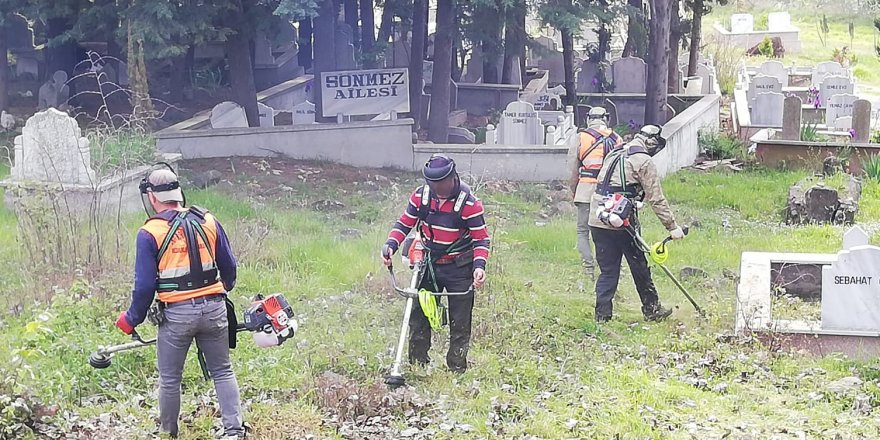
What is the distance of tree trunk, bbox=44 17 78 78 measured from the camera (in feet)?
64.2

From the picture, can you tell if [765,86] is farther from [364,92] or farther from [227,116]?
[227,116]

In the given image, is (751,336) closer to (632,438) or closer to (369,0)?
(632,438)

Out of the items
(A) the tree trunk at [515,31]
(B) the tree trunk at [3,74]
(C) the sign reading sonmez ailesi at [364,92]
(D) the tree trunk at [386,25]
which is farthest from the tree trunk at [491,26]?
(B) the tree trunk at [3,74]

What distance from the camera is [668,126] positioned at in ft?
61.5

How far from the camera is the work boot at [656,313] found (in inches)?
382

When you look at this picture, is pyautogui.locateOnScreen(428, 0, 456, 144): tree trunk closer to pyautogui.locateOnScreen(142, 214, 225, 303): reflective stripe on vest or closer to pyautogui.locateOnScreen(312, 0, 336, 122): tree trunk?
pyautogui.locateOnScreen(312, 0, 336, 122): tree trunk

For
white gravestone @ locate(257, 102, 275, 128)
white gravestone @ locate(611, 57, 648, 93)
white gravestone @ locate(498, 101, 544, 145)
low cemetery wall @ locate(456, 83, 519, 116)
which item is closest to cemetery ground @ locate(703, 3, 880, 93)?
white gravestone @ locate(611, 57, 648, 93)

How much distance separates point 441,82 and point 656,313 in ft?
35.4

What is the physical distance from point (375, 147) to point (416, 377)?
410 inches

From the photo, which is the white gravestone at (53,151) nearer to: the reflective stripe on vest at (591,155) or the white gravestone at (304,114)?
the reflective stripe on vest at (591,155)

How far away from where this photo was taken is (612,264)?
950cm

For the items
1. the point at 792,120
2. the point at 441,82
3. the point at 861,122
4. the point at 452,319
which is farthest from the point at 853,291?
the point at 441,82

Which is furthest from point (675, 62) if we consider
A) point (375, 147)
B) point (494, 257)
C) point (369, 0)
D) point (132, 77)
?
point (494, 257)

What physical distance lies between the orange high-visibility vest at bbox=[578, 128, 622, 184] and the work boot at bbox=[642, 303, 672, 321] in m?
1.63
